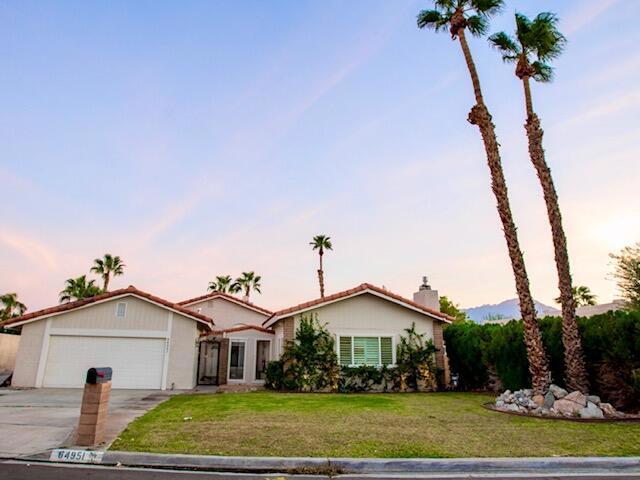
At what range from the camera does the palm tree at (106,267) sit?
40.1 meters

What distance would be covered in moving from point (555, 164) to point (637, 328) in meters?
5.68

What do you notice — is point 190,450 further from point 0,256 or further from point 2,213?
point 0,256

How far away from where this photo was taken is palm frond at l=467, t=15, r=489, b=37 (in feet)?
48.0

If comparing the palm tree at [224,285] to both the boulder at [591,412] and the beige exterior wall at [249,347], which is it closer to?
the beige exterior wall at [249,347]

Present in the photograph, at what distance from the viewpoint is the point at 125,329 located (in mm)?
17688

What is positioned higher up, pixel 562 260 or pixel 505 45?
pixel 505 45

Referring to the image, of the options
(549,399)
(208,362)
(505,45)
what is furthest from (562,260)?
(208,362)

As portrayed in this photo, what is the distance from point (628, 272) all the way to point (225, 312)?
25338 millimetres

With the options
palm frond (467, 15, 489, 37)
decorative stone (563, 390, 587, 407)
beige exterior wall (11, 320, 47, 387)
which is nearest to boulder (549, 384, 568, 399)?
decorative stone (563, 390, 587, 407)

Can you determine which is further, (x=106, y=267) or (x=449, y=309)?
(x=449, y=309)

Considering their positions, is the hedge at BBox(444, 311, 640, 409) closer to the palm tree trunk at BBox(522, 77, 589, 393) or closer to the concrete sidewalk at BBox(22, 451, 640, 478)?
the palm tree trunk at BBox(522, 77, 589, 393)

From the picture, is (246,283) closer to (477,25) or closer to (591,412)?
(477,25)


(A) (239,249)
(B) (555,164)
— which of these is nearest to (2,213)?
(A) (239,249)

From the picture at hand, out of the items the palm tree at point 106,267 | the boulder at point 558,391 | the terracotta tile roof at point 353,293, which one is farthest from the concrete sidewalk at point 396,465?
the palm tree at point 106,267
